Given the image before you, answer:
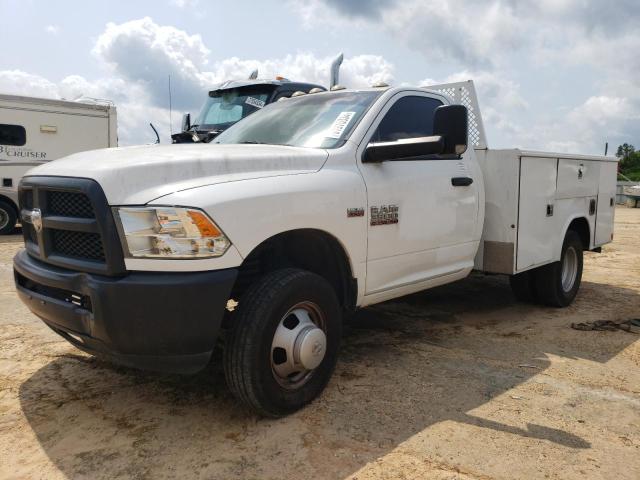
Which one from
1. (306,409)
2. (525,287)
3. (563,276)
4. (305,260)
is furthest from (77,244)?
(563,276)

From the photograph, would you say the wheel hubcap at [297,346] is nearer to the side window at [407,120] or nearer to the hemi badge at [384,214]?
the hemi badge at [384,214]

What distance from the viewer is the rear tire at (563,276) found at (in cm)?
577

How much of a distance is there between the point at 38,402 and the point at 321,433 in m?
1.71

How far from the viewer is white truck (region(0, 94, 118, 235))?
457 inches

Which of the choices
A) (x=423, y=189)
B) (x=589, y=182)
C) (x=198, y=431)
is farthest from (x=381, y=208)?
(x=589, y=182)

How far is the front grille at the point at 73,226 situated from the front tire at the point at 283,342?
2.33 ft

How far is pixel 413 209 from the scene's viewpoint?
3967 millimetres

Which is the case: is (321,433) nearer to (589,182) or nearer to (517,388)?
(517,388)

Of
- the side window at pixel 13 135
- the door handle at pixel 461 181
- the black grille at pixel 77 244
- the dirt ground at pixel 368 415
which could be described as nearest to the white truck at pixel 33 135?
the side window at pixel 13 135

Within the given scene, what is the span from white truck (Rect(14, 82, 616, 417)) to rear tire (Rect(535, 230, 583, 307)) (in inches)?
54.6

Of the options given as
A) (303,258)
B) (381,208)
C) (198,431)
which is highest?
(381,208)

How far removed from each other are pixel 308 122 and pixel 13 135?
9947 millimetres

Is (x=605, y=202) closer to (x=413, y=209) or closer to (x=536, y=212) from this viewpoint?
(x=536, y=212)

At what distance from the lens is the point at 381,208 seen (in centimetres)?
370
